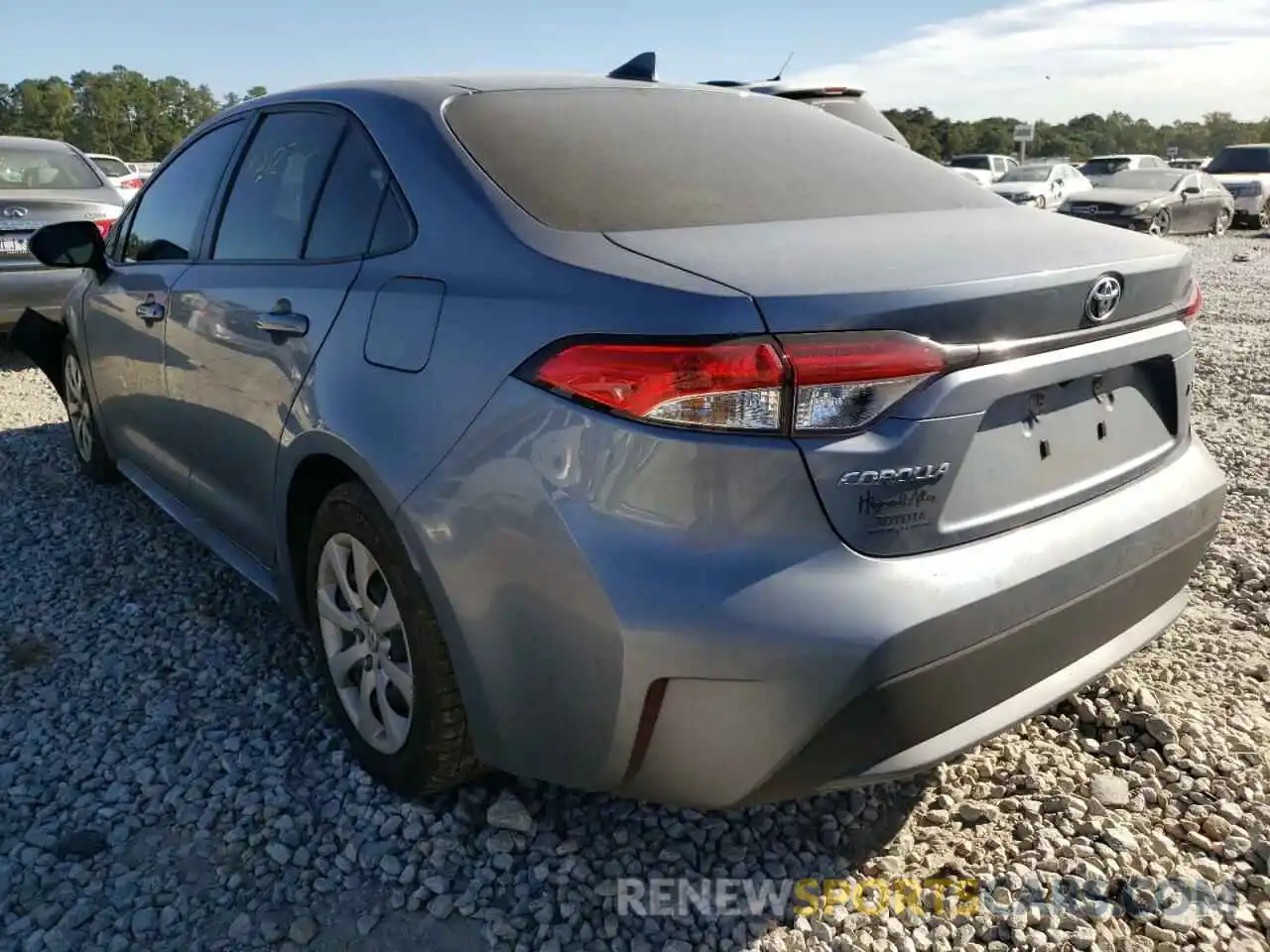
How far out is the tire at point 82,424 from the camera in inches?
178

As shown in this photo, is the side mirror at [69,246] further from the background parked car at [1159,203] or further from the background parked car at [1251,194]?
the background parked car at [1251,194]

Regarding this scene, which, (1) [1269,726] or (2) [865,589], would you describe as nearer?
(2) [865,589]

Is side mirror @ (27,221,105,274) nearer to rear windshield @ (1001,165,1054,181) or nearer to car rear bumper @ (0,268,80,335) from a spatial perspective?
car rear bumper @ (0,268,80,335)

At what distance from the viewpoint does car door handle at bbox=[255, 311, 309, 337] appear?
8.14 feet

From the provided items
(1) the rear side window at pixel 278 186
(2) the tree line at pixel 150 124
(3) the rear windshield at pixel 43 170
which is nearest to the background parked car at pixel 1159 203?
(3) the rear windshield at pixel 43 170

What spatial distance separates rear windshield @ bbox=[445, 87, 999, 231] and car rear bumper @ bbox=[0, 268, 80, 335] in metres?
5.72

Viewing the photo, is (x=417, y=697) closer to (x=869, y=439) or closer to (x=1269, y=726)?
(x=869, y=439)

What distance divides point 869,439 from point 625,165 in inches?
38.7

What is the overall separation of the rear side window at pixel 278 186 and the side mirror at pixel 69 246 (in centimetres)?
104

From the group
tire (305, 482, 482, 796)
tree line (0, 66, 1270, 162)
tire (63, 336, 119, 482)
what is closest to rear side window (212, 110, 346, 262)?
tire (305, 482, 482, 796)

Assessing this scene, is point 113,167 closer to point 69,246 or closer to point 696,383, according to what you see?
point 69,246

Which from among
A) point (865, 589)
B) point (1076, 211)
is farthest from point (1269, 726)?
point (1076, 211)

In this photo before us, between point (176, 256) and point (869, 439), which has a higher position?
point (176, 256)

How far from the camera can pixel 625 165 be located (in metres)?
2.34
